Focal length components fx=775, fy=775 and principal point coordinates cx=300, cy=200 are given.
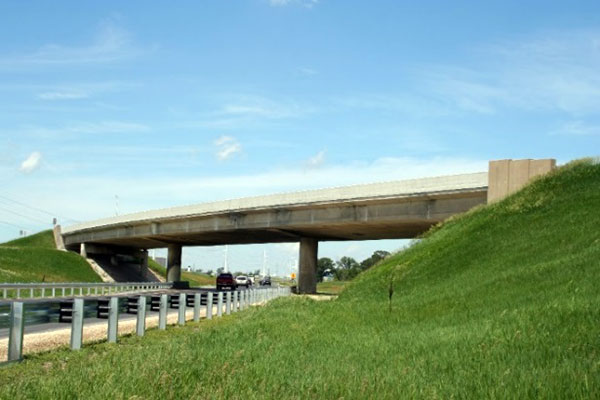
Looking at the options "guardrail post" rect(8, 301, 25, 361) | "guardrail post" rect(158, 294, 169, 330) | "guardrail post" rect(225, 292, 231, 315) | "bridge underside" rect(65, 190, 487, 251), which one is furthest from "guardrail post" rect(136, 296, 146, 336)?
"bridge underside" rect(65, 190, 487, 251)

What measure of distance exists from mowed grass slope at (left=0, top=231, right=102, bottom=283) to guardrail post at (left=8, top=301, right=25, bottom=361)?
54150 millimetres

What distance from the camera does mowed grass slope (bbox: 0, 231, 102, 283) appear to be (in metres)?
68.1

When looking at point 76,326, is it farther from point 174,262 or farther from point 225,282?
point 174,262

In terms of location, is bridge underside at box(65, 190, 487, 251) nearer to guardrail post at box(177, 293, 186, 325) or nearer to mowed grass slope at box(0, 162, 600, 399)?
mowed grass slope at box(0, 162, 600, 399)

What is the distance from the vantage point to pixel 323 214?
178 feet

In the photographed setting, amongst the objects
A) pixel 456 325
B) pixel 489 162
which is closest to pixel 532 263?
pixel 456 325

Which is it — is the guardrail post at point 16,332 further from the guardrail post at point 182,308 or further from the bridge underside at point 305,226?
the bridge underside at point 305,226

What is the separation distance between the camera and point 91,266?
86750 mm

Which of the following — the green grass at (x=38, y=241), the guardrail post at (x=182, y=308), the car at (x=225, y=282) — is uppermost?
the green grass at (x=38, y=241)

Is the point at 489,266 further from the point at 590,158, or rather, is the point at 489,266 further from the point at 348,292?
the point at 590,158

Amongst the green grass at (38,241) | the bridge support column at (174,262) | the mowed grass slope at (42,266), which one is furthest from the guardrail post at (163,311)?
the green grass at (38,241)

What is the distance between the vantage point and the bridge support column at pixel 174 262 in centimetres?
A: 8838

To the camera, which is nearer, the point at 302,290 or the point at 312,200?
the point at 312,200

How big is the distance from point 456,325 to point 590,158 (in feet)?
99.2
